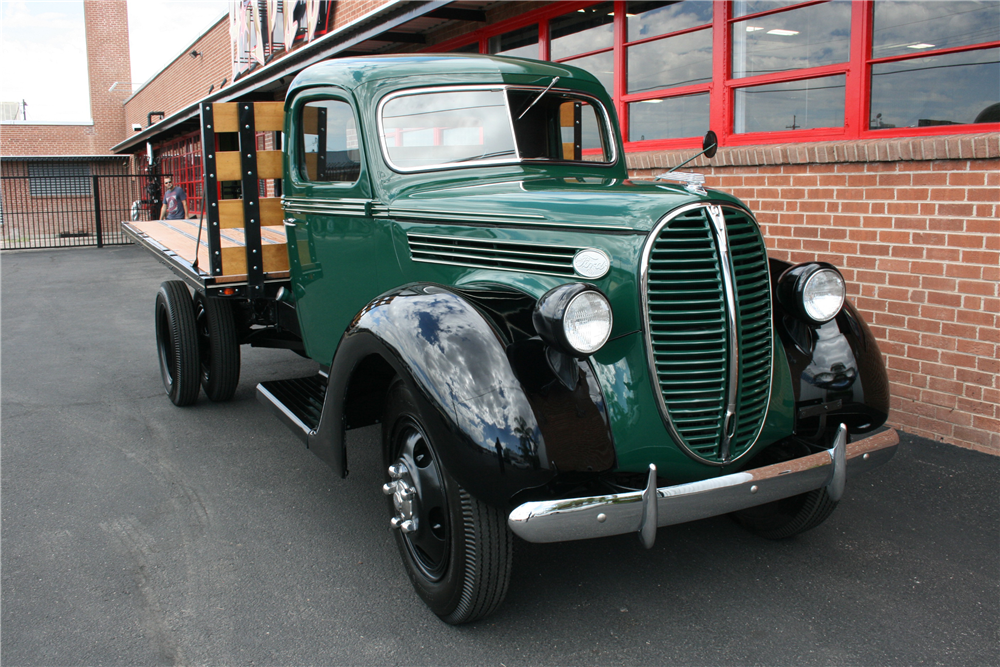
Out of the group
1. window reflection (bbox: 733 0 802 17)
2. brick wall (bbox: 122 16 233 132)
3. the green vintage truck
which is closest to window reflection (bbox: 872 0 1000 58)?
window reflection (bbox: 733 0 802 17)

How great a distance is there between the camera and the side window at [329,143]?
11.7 ft

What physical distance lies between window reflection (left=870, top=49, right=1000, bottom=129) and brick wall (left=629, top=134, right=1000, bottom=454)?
10.0 inches

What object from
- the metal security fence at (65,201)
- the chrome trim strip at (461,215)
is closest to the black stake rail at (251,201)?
the chrome trim strip at (461,215)

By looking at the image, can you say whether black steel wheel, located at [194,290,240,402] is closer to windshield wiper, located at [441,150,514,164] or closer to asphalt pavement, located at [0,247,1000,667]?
asphalt pavement, located at [0,247,1000,667]

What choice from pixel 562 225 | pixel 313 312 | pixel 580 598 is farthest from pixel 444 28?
pixel 580 598

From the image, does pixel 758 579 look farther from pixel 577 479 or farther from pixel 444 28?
pixel 444 28

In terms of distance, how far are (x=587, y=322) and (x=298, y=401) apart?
6.25 ft

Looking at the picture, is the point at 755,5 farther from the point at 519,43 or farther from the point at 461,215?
the point at 461,215

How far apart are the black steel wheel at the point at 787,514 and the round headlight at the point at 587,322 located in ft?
3.04

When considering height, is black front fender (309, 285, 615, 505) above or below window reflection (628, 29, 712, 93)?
below

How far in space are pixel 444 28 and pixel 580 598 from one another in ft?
24.5

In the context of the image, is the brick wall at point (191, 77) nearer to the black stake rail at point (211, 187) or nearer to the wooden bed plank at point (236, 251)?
the wooden bed plank at point (236, 251)

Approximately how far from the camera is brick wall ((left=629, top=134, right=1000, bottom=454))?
4.04 m

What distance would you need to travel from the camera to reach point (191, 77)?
20516 millimetres
